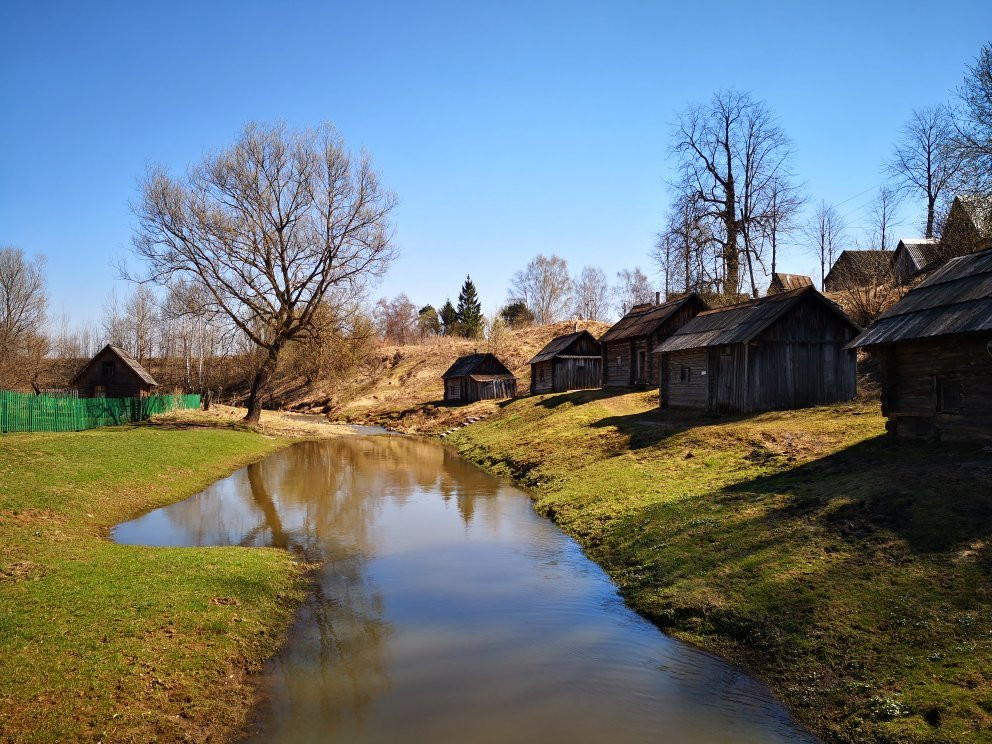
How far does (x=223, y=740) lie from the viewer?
6762 millimetres

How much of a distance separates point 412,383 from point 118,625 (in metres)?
63.7

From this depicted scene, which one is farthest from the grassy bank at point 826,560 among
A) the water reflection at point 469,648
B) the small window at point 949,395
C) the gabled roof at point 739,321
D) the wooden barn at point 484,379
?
the wooden barn at point 484,379

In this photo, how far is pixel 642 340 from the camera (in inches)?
1503

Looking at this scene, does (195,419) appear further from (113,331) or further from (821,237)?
(821,237)

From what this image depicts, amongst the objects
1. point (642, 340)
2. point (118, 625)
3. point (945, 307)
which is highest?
point (642, 340)

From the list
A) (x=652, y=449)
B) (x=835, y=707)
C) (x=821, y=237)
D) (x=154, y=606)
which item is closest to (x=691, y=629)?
(x=835, y=707)

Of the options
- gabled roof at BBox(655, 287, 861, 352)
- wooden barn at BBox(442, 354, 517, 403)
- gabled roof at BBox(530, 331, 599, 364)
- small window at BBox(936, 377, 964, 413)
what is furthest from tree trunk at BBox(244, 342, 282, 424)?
small window at BBox(936, 377, 964, 413)

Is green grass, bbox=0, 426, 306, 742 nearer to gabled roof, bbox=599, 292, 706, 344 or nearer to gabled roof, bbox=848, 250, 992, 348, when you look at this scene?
gabled roof, bbox=848, 250, 992, 348

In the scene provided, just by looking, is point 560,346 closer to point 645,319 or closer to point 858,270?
point 645,319

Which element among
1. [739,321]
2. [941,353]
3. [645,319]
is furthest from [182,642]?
[645,319]

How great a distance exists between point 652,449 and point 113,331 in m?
85.3

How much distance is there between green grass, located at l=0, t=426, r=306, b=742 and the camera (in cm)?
668

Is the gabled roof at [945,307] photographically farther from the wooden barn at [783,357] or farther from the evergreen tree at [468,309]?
the evergreen tree at [468,309]

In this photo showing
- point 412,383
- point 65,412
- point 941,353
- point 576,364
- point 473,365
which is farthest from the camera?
point 412,383
